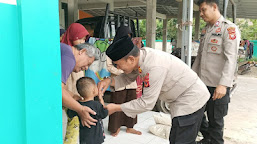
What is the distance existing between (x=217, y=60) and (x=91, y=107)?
1.48m

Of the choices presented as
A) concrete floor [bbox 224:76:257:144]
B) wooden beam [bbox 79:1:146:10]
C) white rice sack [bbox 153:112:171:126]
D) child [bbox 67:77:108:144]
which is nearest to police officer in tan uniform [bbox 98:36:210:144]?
child [bbox 67:77:108:144]

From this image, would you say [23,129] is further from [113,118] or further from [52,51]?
[113,118]

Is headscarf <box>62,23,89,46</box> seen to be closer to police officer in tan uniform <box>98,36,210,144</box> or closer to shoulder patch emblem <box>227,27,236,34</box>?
police officer in tan uniform <box>98,36,210,144</box>

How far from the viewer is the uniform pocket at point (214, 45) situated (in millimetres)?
2396

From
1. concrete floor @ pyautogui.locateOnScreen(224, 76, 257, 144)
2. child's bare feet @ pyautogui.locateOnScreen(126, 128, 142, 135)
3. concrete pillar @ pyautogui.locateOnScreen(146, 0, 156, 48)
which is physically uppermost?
concrete pillar @ pyautogui.locateOnScreen(146, 0, 156, 48)

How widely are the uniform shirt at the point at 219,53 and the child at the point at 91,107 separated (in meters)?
1.27

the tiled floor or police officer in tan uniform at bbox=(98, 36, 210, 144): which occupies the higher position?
police officer in tan uniform at bbox=(98, 36, 210, 144)

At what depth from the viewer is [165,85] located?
5.83ft

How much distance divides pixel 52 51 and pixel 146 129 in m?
2.83

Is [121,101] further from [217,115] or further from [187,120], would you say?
[187,120]

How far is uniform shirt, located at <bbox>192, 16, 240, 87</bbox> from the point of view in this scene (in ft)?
7.48

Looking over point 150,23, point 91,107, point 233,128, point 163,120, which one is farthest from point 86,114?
point 150,23

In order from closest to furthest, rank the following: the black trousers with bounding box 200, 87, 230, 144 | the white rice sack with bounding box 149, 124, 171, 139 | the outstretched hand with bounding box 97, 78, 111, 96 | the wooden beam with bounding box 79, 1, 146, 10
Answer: the outstretched hand with bounding box 97, 78, 111, 96
the black trousers with bounding box 200, 87, 230, 144
the white rice sack with bounding box 149, 124, 171, 139
the wooden beam with bounding box 79, 1, 146, 10

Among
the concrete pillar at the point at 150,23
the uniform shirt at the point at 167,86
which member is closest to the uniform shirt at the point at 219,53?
the uniform shirt at the point at 167,86
